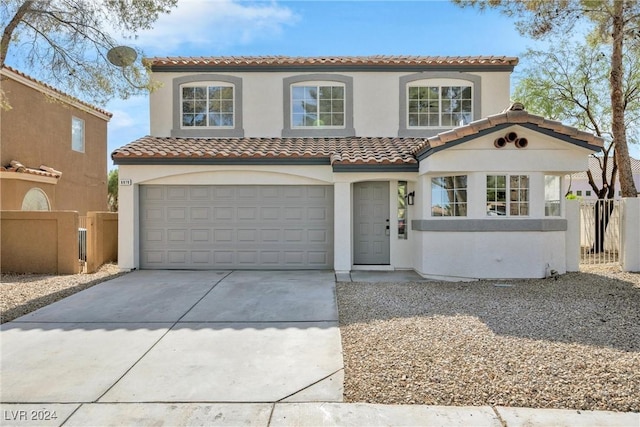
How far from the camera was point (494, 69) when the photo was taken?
13227 mm

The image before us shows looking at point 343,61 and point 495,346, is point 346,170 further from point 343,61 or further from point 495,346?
point 495,346

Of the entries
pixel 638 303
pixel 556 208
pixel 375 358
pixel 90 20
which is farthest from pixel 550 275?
pixel 90 20

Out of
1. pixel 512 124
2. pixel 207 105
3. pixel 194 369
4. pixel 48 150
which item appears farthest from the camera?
pixel 48 150

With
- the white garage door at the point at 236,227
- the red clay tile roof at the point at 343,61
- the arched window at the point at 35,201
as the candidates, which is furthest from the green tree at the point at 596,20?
the arched window at the point at 35,201

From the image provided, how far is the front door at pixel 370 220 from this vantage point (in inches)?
452

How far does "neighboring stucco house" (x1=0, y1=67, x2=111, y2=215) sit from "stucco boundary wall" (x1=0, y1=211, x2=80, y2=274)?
3.51 meters

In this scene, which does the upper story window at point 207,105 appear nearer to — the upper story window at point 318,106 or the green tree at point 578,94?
the upper story window at point 318,106

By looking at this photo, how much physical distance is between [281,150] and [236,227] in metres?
2.60

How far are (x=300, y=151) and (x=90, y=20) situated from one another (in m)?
6.26

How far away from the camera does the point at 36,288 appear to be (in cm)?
931

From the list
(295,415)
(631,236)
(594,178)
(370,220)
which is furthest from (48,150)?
(594,178)

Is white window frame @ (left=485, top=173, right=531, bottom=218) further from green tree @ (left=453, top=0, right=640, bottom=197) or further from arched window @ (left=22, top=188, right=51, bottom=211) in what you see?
arched window @ (left=22, top=188, right=51, bottom=211)

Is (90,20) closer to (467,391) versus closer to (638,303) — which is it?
(467,391)

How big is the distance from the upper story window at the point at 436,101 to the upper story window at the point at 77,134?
15.7 m
